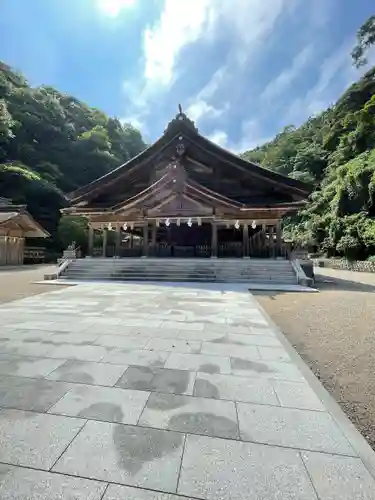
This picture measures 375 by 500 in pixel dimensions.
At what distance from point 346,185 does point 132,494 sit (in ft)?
96.4

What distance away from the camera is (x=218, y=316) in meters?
5.55

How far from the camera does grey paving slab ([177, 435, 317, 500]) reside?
4.71ft

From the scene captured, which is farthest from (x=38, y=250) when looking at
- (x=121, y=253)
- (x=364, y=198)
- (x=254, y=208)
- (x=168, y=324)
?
(x=364, y=198)

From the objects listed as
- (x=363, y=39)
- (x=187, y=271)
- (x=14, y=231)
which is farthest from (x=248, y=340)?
(x=363, y=39)

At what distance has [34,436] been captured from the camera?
74.1 inches

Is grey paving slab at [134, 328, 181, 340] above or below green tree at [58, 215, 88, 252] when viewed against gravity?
below

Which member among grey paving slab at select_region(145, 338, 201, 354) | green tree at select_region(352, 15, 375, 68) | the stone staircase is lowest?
grey paving slab at select_region(145, 338, 201, 354)

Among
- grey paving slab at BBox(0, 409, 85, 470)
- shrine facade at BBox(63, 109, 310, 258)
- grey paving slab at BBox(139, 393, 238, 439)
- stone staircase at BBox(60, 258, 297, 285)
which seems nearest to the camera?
grey paving slab at BBox(0, 409, 85, 470)

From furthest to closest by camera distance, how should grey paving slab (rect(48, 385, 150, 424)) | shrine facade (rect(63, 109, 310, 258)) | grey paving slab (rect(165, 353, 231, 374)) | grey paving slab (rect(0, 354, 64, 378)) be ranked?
shrine facade (rect(63, 109, 310, 258))
grey paving slab (rect(165, 353, 231, 374))
grey paving slab (rect(0, 354, 64, 378))
grey paving slab (rect(48, 385, 150, 424))

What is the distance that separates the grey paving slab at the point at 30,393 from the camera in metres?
2.29

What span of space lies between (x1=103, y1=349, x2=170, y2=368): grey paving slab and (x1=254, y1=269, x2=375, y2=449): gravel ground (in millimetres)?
1892

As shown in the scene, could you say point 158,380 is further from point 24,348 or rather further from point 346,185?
point 346,185

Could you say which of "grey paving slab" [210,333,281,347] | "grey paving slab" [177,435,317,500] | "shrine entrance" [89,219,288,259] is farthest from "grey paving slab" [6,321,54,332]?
"shrine entrance" [89,219,288,259]

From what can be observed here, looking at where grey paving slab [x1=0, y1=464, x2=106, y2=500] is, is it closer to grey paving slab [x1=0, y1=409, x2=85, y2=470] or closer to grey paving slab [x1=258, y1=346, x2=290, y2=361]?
grey paving slab [x1=0, y1=409, x2=85, y2=470]
